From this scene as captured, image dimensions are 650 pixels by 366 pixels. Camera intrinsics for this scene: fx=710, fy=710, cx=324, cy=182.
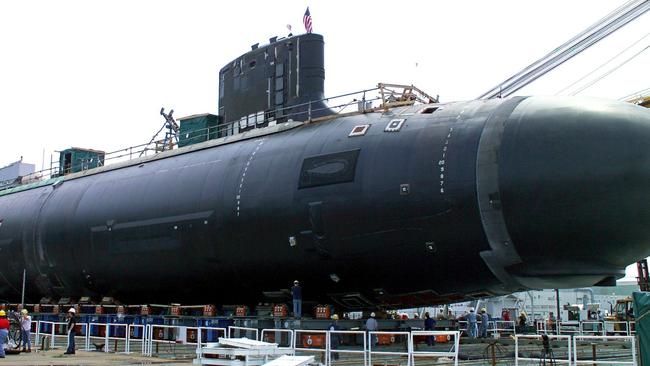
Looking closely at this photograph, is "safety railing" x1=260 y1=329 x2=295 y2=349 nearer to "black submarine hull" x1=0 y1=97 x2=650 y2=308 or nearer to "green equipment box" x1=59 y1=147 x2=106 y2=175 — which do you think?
"black submarine hull" x1=0 y1=97 x2=650 y2=308

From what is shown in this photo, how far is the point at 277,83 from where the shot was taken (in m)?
23.3

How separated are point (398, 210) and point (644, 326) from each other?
237 inches

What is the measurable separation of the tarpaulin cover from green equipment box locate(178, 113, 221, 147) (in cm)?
1785

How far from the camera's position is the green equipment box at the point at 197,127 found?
2731cm

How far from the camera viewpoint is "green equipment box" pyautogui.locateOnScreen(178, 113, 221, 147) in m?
27.3

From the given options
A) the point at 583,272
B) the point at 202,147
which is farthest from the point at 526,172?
the point at 202,147

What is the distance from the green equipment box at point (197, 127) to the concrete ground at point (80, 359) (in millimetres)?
9939

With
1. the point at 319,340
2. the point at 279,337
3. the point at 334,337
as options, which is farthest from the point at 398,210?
the point at 279,337

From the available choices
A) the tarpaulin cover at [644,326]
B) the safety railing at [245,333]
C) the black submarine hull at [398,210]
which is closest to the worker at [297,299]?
the black submarine hull at [398,210]

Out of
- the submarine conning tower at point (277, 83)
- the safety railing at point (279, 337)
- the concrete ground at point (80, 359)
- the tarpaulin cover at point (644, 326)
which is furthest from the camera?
the submarine conning tower at point (277, 83)

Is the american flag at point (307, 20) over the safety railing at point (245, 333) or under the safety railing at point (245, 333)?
over

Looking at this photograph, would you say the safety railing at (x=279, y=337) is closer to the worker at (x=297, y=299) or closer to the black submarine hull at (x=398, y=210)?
the worker at (x=297, y=299)

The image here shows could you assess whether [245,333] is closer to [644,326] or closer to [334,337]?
[334,337]

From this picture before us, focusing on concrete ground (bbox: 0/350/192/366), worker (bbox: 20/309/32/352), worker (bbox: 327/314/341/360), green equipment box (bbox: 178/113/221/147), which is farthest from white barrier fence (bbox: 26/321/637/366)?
green equipment box (bbox: 178/113/221/147)
